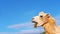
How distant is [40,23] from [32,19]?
19.9 inches

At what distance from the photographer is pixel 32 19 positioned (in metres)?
18.5

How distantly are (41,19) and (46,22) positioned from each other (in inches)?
15.2

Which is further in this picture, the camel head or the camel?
the camel head

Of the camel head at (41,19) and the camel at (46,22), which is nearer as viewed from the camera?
the camel at (46,22)

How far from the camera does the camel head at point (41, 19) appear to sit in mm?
18328

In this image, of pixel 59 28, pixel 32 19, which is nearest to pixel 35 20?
pixel 32 19

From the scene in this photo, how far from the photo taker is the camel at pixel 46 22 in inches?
712

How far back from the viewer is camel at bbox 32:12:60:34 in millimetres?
18078

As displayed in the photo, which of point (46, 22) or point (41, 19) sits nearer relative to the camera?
point (46, 22)

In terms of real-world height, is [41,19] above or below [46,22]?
above

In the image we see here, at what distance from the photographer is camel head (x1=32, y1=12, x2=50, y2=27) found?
60.1 feet

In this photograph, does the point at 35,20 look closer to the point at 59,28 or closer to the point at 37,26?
the point at 37,26

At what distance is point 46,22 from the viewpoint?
60.1 feet

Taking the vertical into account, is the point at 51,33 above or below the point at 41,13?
below
